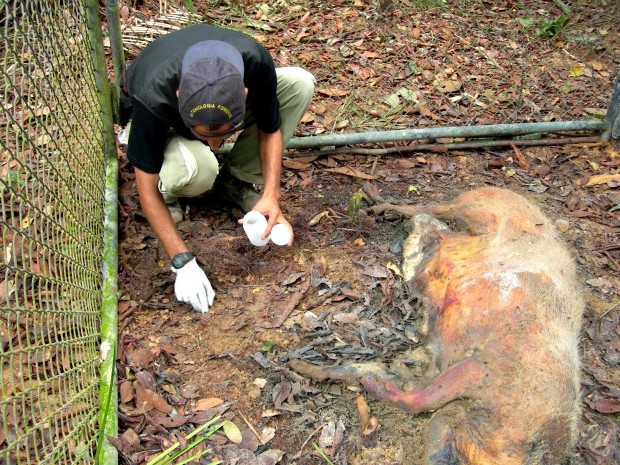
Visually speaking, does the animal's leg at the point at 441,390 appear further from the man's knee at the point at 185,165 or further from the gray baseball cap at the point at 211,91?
the man's knee at the point at 185,165

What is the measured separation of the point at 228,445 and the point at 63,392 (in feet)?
2.53

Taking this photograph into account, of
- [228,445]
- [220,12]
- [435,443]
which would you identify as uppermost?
[220,12]

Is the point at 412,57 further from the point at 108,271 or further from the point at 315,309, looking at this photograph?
the point at 108,271

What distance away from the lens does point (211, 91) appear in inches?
110

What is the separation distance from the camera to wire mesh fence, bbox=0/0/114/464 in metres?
2.47

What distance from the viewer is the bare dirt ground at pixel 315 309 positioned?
114 inches

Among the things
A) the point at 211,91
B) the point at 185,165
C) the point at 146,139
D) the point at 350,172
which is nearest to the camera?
the point at 211,91

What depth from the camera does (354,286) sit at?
11.9 ft

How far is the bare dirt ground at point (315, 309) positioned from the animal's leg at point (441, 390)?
0.09 meters

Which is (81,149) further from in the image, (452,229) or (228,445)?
(452,229)

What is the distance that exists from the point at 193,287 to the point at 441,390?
1.38m

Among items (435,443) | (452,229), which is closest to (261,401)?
(435,443)

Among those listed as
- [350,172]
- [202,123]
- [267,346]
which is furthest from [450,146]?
[202,123]

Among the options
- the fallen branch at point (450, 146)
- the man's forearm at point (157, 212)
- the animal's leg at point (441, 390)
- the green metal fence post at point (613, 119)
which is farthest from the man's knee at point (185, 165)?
the green metal fence post at point (613, 119)
